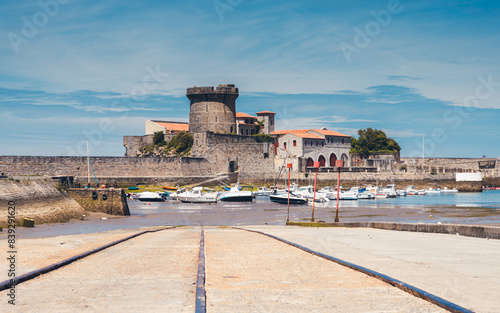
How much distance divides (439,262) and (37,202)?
26863 mm

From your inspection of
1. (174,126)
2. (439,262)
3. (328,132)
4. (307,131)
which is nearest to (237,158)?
(174,126)

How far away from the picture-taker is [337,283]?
7887 mm

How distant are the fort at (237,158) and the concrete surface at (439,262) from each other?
193ft

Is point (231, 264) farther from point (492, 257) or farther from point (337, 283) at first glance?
point (492, 257)

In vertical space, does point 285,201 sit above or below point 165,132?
below

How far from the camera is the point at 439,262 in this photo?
998cm

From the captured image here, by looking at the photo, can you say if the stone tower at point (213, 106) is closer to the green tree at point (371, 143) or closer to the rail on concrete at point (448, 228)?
the green tree at point (371, 143)

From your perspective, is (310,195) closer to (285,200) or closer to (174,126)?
(285,200)

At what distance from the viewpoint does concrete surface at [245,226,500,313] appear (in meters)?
6.95

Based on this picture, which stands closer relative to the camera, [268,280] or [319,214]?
[268,280]

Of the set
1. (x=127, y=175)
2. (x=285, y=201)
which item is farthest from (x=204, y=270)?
(x=127, y=175)

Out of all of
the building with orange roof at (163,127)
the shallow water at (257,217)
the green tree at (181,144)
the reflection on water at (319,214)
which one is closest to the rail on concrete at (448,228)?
the shallow water at (257,217)

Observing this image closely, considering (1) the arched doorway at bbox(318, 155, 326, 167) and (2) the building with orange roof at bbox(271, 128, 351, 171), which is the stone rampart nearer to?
(2) the building with orange roof at bbox(271, 128, 351, 171)

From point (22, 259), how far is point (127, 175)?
63014 mm
